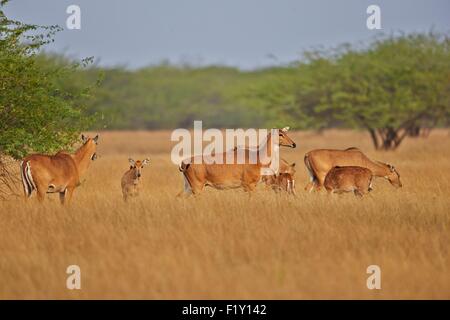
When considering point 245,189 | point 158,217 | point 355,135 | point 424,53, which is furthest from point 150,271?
point 355,135

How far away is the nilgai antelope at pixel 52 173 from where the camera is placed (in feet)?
43.7

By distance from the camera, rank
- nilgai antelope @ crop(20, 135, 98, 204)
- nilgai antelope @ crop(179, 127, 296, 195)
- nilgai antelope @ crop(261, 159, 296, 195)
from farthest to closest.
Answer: nilgai antelope @ crop(261, 159, 296, 195), nilgai antelope @ crop(179, 127, 296, 195), nilgai antelope @ crop(20, 135, 98, 204)

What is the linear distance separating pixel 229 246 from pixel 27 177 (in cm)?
464

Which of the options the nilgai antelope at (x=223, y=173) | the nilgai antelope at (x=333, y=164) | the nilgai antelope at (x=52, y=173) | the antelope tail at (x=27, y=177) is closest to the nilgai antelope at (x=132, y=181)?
the nilgai antelope at (x=223, y=173)

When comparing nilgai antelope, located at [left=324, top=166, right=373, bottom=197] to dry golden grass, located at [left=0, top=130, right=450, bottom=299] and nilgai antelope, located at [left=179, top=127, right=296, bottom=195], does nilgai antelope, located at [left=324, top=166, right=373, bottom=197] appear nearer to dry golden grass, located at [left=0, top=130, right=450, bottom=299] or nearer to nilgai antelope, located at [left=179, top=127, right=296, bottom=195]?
dry golden grass, located at [left=0, top=130, right=450, bottom=299]

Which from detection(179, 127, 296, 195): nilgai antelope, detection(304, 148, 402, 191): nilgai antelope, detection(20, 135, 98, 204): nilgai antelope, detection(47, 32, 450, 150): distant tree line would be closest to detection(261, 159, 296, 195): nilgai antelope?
detection(179, 127, 296, 195): nilgai antelope

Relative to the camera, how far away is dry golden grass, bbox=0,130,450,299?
27.2ft

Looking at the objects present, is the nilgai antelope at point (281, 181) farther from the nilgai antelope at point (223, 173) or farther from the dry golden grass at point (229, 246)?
the dry golden grass at point (229, 246)

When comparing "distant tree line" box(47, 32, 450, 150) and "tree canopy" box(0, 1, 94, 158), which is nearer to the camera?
"tree canopy" box(0, 1, 94, 158)

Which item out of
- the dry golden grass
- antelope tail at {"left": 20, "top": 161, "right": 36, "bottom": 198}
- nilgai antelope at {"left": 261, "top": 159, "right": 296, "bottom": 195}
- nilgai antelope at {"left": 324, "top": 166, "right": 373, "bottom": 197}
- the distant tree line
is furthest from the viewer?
the distant tree line

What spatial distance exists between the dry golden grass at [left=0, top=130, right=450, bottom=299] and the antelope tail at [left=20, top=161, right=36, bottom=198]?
404 millimetres

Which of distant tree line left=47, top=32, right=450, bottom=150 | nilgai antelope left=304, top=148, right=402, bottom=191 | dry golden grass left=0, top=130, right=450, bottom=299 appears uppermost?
distant tree line left=47, top=32, right=450, bottom=150

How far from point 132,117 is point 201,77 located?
130ft

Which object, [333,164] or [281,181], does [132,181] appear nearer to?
[281,181]
